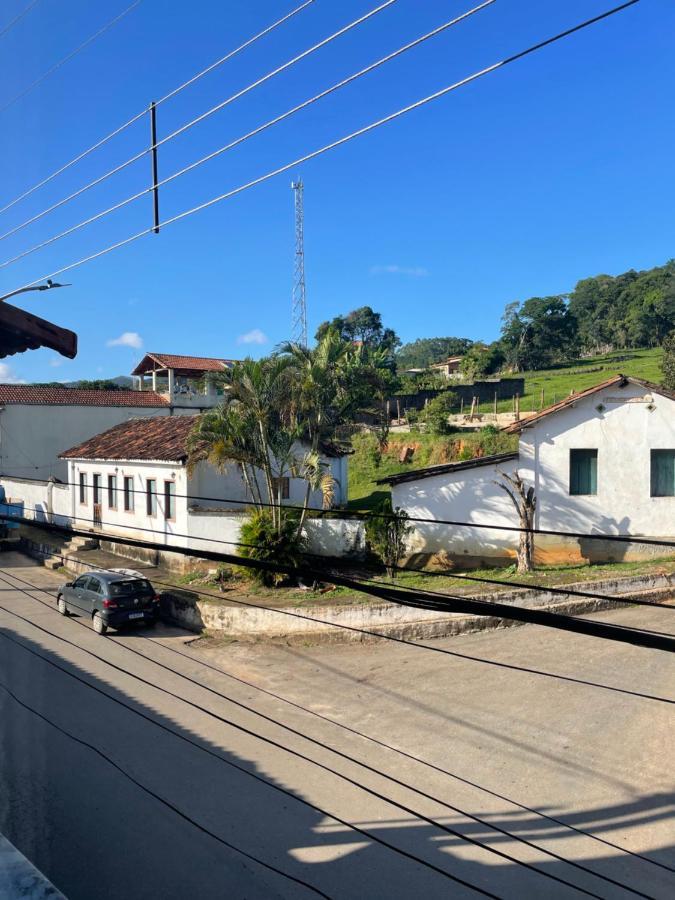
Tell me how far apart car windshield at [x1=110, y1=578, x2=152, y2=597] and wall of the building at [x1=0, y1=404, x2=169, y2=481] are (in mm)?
19243

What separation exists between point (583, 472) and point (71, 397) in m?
27.0

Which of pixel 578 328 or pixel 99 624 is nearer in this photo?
pixel 99 624

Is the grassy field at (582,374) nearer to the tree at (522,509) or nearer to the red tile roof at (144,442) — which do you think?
the red tile roof at (144,442)

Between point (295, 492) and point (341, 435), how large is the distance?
5.85 m

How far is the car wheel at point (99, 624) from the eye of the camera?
14695mm

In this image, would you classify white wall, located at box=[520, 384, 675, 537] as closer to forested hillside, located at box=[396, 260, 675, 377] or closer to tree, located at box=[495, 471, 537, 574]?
tree, located at box=[495, 471, 537, 574]

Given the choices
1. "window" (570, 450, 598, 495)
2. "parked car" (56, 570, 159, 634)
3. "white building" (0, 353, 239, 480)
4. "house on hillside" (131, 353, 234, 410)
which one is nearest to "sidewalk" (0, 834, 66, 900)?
"parked car" (56, 570, 159, 634)

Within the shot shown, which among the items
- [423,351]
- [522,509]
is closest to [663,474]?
[522,509]

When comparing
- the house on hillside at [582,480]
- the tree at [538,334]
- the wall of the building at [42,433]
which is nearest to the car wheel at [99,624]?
the house on hillside at [582,480]

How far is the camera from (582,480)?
1750 centimetres

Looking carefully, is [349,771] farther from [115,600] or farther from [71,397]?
[71,397]

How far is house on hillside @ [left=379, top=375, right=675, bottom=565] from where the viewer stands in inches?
675

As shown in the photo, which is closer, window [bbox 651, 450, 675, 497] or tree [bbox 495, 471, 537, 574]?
tree [bbox 495, 471, 537, 574]

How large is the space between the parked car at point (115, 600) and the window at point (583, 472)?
437 inches
